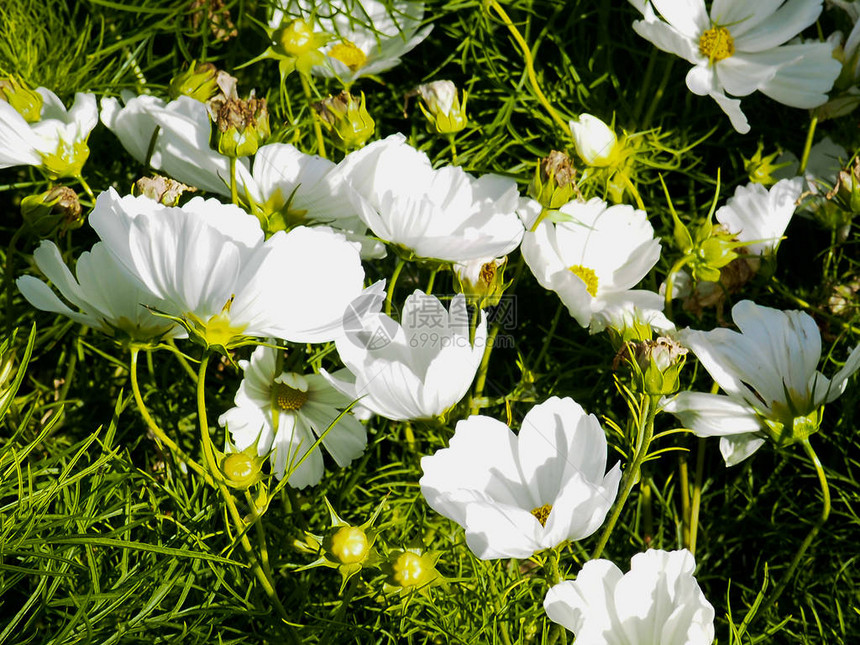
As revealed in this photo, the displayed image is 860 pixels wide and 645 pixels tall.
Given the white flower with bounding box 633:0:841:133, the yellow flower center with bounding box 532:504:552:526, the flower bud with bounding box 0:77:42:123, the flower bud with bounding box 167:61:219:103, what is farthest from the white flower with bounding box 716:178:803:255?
the flower bud with bounding box 0:77:42:123

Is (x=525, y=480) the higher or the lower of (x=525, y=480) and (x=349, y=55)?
the lower

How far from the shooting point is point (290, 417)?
22.0 inches

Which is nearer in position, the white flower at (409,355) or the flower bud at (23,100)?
the white flower at (409,355)

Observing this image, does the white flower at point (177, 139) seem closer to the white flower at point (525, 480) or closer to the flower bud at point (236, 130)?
the flower bud at point (236, 130)

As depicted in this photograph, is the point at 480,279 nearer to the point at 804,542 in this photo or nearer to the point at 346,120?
the point at 346,120

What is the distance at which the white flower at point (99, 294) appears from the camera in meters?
0.48

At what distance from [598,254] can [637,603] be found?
249mm

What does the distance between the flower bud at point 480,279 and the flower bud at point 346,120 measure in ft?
0.35

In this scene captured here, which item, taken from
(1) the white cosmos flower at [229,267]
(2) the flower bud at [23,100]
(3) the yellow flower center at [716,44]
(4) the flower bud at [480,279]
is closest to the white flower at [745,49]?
(3) the yellow flower center at [716,44]

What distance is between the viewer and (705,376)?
666 mm

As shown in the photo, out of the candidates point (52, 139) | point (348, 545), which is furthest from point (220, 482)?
point (52, 139)

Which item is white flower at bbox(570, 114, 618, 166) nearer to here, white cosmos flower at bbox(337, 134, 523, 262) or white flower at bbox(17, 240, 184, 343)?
white cosmos flower at bbox(337, 134, 523, 262)

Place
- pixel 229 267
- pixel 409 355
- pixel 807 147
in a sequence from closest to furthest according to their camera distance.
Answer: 1. pixel 229 267
2. pixel 409 355
3. pixel 807 147

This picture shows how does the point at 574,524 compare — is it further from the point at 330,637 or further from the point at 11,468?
the point at 11,468
